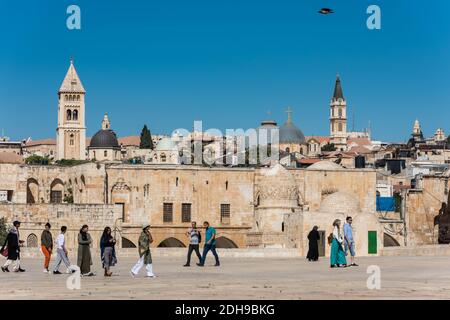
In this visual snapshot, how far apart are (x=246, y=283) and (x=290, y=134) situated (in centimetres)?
12804

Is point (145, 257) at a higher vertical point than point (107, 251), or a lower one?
lower

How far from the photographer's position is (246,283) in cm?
1972

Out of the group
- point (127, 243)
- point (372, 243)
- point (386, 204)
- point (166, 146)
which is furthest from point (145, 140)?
point (372, 243)

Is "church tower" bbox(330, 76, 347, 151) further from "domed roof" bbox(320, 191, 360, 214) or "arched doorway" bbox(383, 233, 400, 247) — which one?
"domed roof" bbox(320, 191, 360, 214)

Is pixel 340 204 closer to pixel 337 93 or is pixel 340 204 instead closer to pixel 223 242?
pixel 223 242

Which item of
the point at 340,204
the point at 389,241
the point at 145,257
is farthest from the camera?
the point at 389,241

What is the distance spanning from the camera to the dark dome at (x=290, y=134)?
146 metres

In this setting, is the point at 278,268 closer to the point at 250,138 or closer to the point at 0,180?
the point at 0,180

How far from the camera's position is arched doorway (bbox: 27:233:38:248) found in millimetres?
52312

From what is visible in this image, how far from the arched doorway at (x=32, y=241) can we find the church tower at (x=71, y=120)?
109m

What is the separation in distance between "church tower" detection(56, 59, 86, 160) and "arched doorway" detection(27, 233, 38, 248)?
108690mm

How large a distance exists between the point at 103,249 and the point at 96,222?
31.6m

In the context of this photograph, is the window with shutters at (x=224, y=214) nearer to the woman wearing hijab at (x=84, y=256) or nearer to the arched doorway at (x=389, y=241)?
the arched doorway at (x=389, y=241)

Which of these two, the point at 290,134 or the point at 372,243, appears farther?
the point at 290,134
